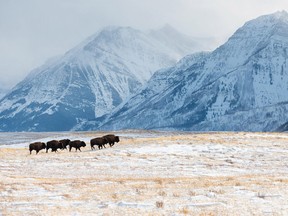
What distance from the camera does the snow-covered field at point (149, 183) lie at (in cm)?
1984

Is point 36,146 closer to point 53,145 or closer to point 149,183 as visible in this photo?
point 53,145

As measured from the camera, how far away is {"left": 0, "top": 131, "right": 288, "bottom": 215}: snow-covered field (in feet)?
65.1

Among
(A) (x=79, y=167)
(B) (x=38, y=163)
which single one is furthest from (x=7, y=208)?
(B) (x=38, y=163)

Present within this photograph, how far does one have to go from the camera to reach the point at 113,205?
2059 cm

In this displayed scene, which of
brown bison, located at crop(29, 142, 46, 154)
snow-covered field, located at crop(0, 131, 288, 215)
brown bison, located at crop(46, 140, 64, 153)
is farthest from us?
brown bison, located at crop(46, 140, 64, 153)

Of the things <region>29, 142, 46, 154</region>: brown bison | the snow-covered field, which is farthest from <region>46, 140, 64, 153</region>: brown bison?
the snow-covered field

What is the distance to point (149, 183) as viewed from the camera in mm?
27172

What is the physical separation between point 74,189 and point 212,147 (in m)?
27.9

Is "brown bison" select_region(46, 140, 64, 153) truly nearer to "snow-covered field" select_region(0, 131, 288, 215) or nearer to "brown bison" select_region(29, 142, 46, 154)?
"brown bison" select_region(29, 142, 46, 154)

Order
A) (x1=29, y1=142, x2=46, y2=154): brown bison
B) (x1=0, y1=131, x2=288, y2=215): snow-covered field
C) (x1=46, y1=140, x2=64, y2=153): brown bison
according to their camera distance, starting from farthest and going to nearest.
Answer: (x1=46, y1=140, x2=64, y2=153): brown bison, (x1=29, y1=142, x2=46, y2=154): brown bison, (x1=0, y1=131, x2=288, y2=215): snow-covered field

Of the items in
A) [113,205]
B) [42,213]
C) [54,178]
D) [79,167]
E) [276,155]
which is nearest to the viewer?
[42,213]

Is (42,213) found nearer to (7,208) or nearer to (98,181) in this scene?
(7,208)

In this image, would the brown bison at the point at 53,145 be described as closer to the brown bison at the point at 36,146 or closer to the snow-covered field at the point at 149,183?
the brown bison at the point at 36,146

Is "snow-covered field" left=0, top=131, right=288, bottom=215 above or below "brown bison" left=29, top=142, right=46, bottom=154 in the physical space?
below
